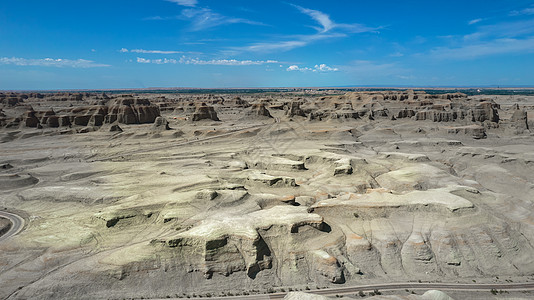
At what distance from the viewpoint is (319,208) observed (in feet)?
121

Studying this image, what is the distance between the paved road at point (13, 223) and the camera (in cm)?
3386

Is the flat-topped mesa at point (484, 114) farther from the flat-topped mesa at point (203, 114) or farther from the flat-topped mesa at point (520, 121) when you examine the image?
the flat-topped mesa at point (203, 114)

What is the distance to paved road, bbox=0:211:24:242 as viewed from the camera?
33.9m

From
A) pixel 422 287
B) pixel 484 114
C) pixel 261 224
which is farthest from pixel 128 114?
pixel 484 114

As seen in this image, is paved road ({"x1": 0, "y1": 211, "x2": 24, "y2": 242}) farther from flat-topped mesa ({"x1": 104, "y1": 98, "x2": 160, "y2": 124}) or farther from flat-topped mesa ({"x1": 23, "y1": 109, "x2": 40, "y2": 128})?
flat-topped mesa ({"x1": 104, "y1": 98, "x2": 160, "y2": 124})

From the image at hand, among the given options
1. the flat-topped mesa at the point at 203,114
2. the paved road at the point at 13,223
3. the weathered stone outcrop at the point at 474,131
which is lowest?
the paved road at the point at 13,223

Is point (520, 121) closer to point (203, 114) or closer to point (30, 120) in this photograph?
point (203, 114)

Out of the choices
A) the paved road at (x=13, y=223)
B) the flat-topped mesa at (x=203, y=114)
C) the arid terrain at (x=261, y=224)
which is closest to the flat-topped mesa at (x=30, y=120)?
the arid terrain at (x=261, y=224)

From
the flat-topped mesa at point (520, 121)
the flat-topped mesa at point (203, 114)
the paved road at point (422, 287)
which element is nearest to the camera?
the paved road at point (422, 287)

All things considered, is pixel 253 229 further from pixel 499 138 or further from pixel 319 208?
pixel 499 138

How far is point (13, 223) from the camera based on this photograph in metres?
36.6

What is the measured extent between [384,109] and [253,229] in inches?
4642

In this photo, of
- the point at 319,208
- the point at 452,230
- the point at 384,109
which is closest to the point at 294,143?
the point at 319,208

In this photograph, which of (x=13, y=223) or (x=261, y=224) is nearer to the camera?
(x=261, y=224)
